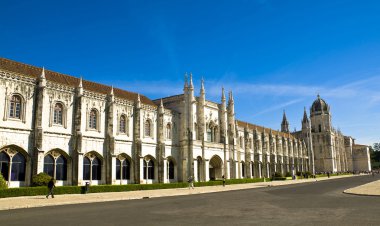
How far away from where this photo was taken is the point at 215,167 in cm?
5788

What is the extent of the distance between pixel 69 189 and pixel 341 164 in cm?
12132

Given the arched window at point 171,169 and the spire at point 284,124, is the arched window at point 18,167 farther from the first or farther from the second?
the spire at point 284,124

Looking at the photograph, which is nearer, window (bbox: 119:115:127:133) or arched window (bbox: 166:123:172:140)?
window (bbox: 119:115:127:133)

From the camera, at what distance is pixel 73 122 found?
3556cm

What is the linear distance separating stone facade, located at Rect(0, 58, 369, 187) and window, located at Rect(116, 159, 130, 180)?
0.12 meters

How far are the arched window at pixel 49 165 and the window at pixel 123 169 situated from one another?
8.61m

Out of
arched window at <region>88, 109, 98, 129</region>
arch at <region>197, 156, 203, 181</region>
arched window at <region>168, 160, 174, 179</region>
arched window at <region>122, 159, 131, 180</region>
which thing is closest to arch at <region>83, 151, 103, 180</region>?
arched window at <region>88, 109, 98, 129</region>

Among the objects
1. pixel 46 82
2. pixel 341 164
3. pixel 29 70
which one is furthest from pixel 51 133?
pixel 341 164

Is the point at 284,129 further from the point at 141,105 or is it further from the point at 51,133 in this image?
the point at 51,133

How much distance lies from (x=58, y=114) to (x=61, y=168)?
547 cm

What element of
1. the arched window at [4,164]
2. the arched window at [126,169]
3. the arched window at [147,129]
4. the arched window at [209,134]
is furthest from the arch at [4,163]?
the arched window at [209,134]

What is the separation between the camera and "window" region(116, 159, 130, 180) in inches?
1591

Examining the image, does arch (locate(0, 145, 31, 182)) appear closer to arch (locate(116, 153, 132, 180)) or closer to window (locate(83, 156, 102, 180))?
window (locate(83, 156, 102, 180))

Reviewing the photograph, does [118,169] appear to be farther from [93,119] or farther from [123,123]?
[93,119]
